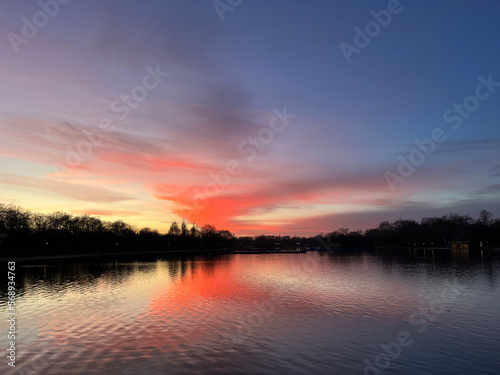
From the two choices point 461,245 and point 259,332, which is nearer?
point 259,332

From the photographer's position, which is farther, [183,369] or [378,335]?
[378,335]

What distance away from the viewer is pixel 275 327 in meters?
21.2

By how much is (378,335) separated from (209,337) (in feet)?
29.8

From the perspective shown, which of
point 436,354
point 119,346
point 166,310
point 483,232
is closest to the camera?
point 436,354

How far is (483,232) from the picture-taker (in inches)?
7003

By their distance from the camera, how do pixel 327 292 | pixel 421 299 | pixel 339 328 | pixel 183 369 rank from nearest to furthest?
pixel 183 369 < pixel 339 328 < pixel 421 299 < pixel 327 292

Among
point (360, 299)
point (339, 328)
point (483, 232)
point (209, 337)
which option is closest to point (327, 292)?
point (360, 299)

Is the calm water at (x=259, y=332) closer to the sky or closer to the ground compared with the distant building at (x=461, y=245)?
closer to the sky

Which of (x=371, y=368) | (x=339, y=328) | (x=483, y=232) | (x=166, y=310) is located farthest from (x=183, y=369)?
(x=483, y=232)

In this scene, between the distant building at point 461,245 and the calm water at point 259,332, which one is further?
the distant building at point 461,245

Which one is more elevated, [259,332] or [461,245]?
[259,332]

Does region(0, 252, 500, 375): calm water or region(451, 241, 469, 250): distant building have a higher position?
region(0, 252, 500, 375): calm water

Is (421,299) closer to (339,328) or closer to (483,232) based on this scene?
(339,328)

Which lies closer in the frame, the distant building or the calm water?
the calm water
